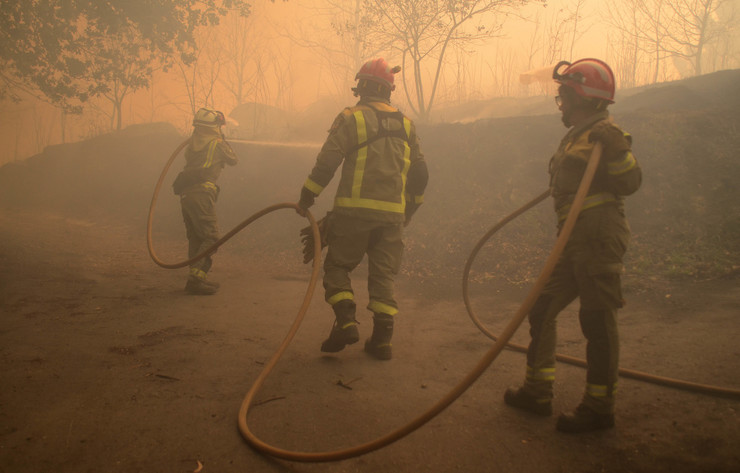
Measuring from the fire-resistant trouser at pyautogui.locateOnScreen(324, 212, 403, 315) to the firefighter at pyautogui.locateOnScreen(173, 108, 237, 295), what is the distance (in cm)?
257

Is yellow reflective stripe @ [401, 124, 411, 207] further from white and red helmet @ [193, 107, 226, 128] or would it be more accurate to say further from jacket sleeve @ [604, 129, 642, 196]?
white and red helmet @ [193, 107, 226, 128]

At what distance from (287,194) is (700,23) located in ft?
46.1

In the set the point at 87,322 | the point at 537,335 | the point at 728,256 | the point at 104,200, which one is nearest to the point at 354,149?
the point at 537,335

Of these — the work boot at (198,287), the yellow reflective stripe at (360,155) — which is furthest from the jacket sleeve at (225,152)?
the yellow reflective stripe at (360,155)

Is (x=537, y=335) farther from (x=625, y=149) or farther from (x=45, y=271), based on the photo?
(x=45, y=271)

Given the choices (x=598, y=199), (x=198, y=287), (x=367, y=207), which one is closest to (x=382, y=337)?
(x=367, y=207)

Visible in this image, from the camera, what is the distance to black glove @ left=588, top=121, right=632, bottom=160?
88.8 inches

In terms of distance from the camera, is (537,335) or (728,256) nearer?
(537,335)

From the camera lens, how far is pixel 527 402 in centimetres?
256

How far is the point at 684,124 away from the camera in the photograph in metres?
7.23

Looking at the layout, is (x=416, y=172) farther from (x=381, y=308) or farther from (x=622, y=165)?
(x=622, y=165)

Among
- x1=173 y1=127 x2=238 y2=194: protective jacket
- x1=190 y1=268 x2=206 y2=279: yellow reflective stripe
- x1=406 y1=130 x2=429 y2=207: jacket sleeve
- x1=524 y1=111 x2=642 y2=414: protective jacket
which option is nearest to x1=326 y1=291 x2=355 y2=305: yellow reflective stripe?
x1=406 y1=130 x2=429 y2=207: jacket sleeve

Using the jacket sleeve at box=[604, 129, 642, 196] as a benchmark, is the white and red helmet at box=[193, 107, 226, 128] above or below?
above

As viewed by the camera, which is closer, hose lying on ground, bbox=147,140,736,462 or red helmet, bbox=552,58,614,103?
hose lying on ground, bbox=147,140,736,462
